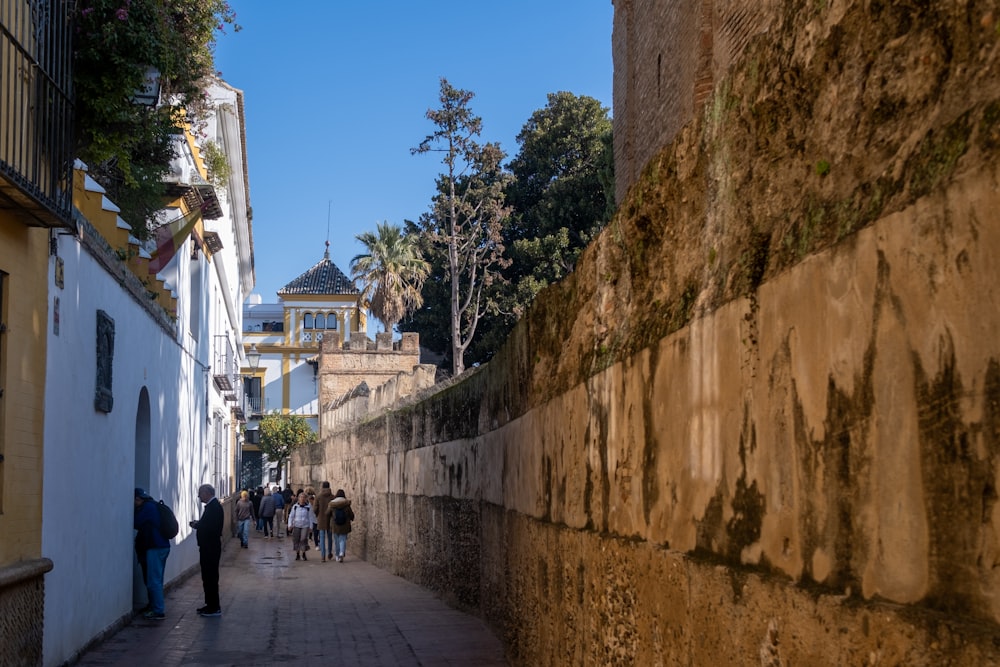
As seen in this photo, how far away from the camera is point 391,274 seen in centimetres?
5262

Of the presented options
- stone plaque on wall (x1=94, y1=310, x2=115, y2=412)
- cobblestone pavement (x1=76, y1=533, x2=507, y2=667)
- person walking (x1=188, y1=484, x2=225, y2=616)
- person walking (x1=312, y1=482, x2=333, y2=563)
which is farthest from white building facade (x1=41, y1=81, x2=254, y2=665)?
person walking (x1=312, y1=482, x2=333, y2=563)

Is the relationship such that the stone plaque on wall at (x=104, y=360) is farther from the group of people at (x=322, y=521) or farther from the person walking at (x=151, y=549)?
the group of people at (x=322, y=521)

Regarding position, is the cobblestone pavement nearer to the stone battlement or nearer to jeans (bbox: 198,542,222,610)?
jeans (bbox: 198,542,222,610)

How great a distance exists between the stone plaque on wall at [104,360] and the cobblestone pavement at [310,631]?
217cm

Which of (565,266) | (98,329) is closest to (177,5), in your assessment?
(98,329)

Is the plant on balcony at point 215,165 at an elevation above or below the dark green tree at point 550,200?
below

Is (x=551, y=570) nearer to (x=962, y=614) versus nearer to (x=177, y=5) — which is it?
(x=962, y=614)

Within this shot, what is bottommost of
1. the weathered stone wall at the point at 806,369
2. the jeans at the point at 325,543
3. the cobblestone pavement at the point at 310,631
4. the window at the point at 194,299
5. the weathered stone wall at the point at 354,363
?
the cobblestone pavement at the point at 310,631

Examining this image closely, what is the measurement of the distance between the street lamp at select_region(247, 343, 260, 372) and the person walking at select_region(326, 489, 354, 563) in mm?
40353

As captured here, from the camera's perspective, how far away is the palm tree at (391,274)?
52500 mm

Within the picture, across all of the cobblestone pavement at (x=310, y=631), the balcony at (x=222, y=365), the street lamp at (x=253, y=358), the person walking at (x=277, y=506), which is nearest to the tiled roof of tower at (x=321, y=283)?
the street lamp at (x=253, y=358)

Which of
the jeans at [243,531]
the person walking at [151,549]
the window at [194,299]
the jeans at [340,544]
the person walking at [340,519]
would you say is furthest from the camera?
the jeans at [243,531]

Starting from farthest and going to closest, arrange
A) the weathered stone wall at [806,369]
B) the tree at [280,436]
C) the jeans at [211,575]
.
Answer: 1. the tree at [280,436]
2. the jeans at [211,575]
3. the weathered stone wall at [806,369]

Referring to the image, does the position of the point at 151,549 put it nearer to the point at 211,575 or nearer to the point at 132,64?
the point at 211,575
